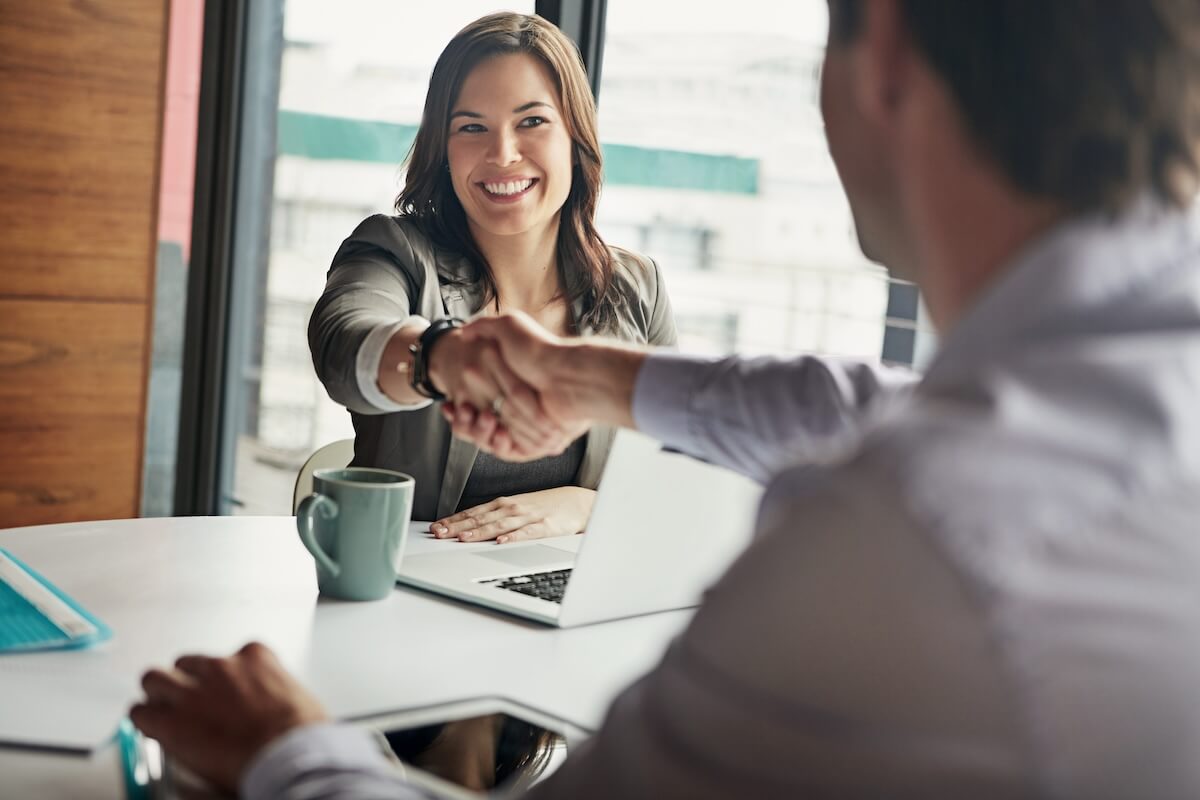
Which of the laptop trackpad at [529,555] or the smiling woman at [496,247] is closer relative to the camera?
the laptop trackpad at [529,555]

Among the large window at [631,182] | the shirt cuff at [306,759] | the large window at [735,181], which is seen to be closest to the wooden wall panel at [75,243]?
the large window at [631,182]

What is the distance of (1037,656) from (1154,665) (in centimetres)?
6

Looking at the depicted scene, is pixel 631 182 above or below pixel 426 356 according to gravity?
above

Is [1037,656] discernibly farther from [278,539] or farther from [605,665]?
[278,539]

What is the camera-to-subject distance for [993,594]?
17.8 inches

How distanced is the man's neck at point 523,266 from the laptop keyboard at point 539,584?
0.96 metres

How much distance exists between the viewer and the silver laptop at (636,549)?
1.11 metres

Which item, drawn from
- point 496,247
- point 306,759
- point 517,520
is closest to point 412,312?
point 496,247

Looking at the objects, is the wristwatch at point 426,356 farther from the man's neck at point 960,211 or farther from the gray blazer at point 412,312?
the man's neck at point 960,211

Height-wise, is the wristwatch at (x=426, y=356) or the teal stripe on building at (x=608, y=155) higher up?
the teal stripe on building at (x=608, y=155)

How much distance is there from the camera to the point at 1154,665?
0.48m

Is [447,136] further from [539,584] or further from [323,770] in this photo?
[323,770]

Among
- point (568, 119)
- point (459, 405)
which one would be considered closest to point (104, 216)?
point (568, 119)

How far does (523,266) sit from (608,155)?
2.30ft
